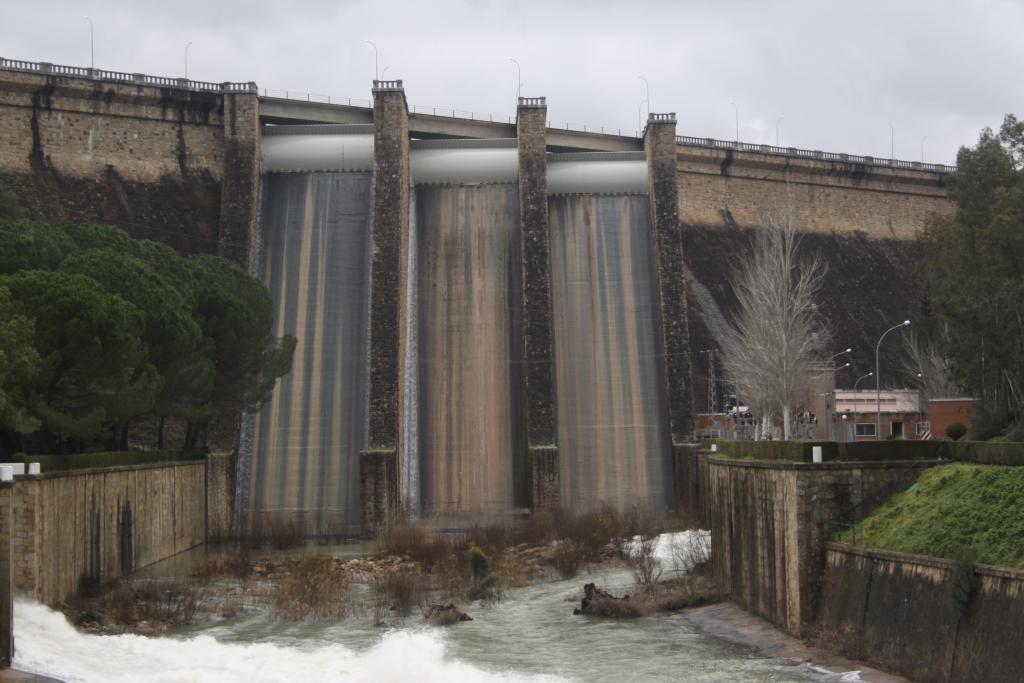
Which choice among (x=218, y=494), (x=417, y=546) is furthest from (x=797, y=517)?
(x=218, y=494)

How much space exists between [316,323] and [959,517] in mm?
30700

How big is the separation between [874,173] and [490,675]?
5377 cm

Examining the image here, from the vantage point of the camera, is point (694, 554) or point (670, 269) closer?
point (694, 554)

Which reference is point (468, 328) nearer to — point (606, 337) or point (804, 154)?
point (606, 337)

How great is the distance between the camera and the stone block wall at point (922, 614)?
1569 centimetres

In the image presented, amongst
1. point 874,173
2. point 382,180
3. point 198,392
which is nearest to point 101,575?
point 198,392

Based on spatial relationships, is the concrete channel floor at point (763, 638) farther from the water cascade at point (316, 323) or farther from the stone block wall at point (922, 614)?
the water cascade at point (316, 323)

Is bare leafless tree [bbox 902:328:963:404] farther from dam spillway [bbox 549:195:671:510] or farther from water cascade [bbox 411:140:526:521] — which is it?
water cascade [bbox 411:140:526:521]

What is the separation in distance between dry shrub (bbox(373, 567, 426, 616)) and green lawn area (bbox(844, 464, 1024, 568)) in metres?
10.4

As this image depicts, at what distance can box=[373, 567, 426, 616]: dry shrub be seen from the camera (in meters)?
27.1

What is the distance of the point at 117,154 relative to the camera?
Result: 164 ft

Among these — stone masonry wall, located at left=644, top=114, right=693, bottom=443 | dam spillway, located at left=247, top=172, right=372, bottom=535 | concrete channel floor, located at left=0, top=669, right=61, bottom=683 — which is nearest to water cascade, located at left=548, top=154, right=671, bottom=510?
stone masonry wall, located at left=644, top=114, right=693, bottom=443

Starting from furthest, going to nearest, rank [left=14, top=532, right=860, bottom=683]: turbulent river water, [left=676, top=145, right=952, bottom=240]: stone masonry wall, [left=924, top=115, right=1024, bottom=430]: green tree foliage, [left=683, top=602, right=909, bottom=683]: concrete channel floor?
[left=676, top=145, right=952, bottom=240]: stone masonry wall, [left=924, top=115, right=1024, bottom=430]: green tree foliage, [left=14, top=532, right=860, bottom=683]: turbulent river water, [left=683, top=602, right=909, bottom=683]: concrete channel floor

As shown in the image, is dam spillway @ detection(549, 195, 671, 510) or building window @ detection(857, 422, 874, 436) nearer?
dam spillway @ detection(549, 195, 671, 510)
